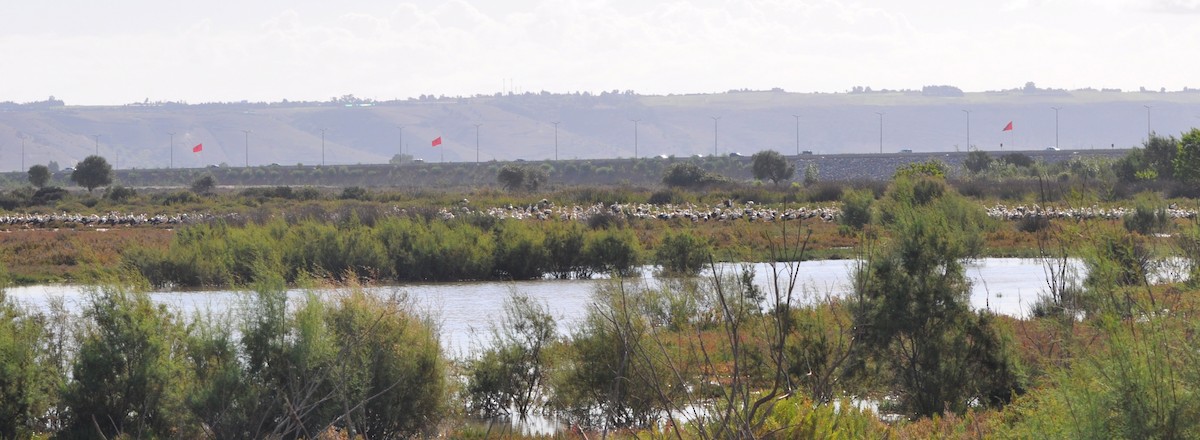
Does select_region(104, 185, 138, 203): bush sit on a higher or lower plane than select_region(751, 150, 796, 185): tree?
lower

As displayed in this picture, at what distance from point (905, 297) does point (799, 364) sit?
1.69 m

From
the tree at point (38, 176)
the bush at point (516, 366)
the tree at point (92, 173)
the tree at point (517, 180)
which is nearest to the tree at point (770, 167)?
the tree at point (517, 180)

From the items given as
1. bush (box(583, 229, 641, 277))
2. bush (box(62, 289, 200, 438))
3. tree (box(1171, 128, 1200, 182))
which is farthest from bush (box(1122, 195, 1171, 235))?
bush (box(62, 289, 200, 438))

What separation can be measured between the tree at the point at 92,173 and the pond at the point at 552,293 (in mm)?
50085

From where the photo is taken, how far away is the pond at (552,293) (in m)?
26.0

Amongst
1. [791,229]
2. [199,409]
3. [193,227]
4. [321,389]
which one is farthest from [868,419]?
[791,229]

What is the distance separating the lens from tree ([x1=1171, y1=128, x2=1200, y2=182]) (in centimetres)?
6169

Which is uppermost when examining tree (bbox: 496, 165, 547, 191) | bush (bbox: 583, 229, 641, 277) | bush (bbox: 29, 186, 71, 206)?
tree (bbox: 496, 165, 547, 191)

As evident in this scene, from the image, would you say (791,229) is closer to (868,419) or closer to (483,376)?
(483,376)

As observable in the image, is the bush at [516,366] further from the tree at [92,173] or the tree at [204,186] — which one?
the tree at [92,173]

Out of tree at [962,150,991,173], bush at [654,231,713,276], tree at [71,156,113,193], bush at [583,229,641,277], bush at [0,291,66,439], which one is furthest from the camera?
tree at [962,150,991,173]

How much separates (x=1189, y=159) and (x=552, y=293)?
132ft

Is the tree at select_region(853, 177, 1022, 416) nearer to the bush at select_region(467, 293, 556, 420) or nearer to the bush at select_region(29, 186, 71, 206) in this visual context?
the bush at select_region(467, 293, 556, 420)

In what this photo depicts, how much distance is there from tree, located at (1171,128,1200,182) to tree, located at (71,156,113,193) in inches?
2370
